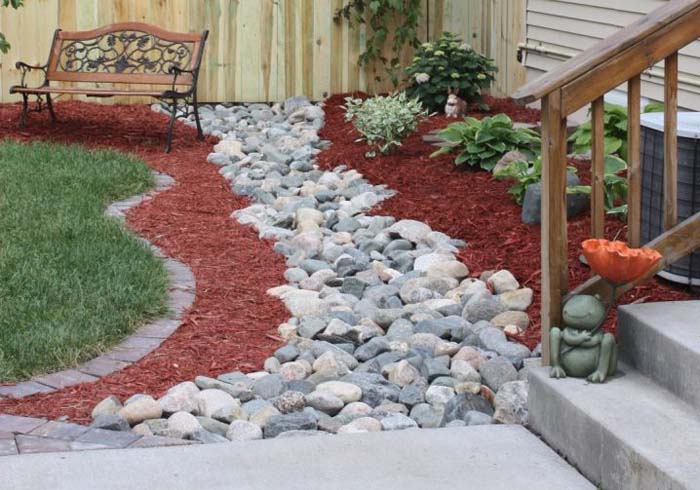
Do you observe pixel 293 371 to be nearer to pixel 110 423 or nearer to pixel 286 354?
pixel 286 354

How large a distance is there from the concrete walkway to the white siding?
4065mm

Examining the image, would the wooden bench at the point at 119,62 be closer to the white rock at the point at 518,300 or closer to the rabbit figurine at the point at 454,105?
the rabbit figurine at the point at 454,105

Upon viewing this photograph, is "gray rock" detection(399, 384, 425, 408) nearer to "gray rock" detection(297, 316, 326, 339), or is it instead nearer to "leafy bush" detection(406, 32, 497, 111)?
"gray rock" detection(297, 316, 326, 339)

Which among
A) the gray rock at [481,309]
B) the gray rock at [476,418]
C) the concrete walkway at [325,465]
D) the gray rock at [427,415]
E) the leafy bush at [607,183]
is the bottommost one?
the gray rock at [427,415]

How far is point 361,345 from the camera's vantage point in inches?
187

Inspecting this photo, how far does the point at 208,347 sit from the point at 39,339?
665 mm

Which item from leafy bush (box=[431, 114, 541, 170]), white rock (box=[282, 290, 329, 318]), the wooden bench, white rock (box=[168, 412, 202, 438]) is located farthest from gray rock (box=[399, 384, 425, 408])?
the wooden bench

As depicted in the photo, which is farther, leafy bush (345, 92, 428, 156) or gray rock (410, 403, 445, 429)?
leafy bush (345, 92, 428, 156)

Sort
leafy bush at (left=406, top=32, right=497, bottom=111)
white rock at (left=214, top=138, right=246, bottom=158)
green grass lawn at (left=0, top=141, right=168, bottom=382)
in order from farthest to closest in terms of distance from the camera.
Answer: leafy bush at (left=406, top=32, right=497, bottom=111), white rock at (left=214, top=138, right=246, bottom=158), green grass lawn at (left=0, top=141, right=168, bottom=382)

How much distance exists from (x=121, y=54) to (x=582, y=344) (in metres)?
6.81

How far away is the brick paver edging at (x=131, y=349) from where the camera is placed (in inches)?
162

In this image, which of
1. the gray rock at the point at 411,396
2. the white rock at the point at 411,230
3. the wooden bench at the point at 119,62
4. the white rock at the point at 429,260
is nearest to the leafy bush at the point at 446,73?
the wooden bench at the point at 119,62

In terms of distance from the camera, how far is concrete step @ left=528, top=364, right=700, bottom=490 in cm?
302

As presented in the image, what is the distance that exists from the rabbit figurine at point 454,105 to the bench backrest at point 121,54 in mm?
1984
